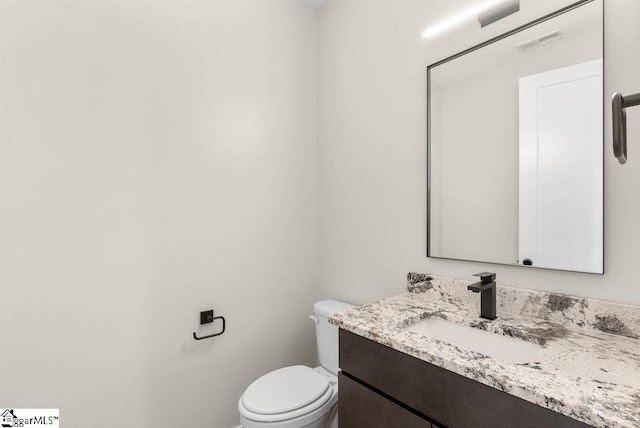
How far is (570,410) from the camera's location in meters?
0.63

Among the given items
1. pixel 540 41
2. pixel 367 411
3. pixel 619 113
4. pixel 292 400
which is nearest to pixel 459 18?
pixel 540 41

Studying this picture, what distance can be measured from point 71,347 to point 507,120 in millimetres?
2055

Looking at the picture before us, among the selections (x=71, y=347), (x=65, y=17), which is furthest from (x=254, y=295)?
(x=65, y=17)

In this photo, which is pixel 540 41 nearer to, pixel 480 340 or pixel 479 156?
pixel 479 156

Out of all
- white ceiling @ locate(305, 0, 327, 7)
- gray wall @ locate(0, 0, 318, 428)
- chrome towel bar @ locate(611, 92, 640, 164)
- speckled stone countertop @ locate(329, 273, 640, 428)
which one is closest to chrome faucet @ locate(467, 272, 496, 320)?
speckled stone countertop @ locate(329, 273, 640, 428)

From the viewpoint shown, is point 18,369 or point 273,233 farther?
point 273,233

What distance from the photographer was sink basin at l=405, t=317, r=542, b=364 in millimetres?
1023

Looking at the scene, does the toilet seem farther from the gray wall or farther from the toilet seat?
the gray wall

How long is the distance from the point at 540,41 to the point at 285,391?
1.82 m

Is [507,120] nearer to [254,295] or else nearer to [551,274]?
[551,274]

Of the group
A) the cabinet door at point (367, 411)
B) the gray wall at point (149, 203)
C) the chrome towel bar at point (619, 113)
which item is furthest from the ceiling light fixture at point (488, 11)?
the cabinet door at point (367, 411)

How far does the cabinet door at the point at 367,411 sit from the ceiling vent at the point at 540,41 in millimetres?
1387

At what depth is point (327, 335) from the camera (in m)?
1.81

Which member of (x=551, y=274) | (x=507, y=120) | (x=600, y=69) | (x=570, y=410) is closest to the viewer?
(x=570, y=410)
